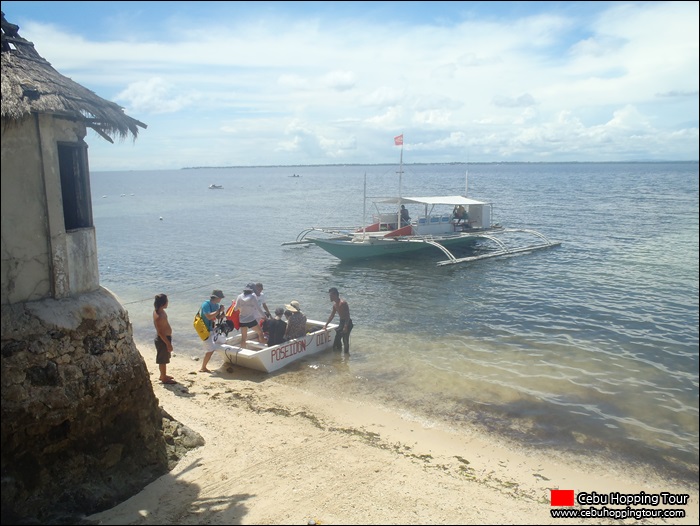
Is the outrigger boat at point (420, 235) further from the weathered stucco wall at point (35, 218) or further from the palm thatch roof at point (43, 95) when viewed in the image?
the weathered stucco wall at point (35, 218)

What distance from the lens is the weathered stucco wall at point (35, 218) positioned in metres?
5.41

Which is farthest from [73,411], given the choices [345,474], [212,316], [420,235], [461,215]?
[461,215]

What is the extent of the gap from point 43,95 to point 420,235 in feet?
71.0

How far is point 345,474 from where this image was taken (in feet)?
22.6

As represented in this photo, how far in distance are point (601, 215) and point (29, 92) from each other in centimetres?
4339

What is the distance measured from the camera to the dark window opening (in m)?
6.28

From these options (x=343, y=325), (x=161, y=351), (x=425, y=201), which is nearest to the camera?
(x=161, y=351)

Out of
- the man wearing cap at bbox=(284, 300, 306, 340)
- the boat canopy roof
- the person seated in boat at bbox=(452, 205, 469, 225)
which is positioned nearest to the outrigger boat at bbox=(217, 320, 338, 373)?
the man wearing cap at bbox=(284, 300, 306, 340)

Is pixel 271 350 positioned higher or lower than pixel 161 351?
lower

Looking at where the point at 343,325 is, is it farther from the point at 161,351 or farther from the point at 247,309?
the point at 161,351

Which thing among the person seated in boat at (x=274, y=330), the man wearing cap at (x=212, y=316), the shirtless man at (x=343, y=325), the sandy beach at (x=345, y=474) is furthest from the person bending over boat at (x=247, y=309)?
the shirtless man at (x=343, y=325)

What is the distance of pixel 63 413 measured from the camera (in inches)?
224

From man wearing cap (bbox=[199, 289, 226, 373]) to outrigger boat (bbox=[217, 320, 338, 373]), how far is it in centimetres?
20

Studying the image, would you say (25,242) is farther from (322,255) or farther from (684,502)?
(322,255)
